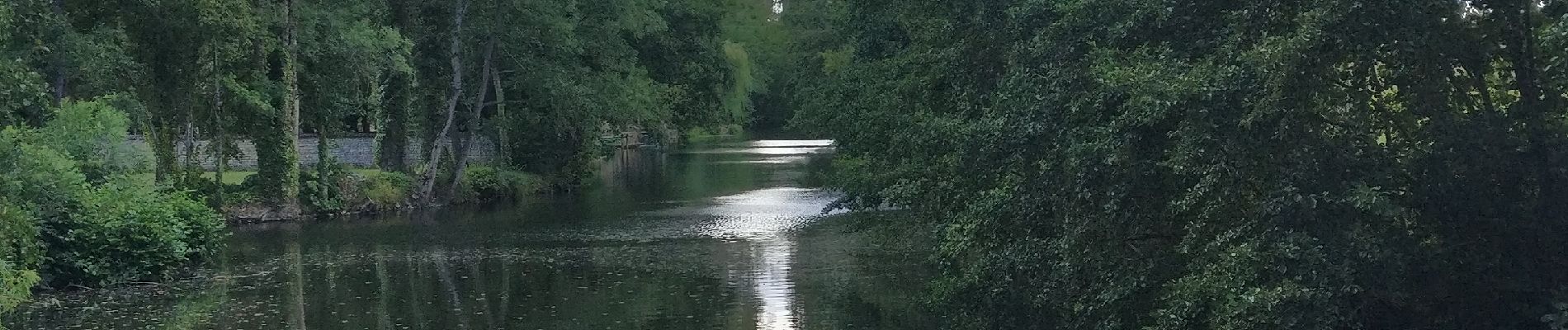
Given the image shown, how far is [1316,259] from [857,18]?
2047cm

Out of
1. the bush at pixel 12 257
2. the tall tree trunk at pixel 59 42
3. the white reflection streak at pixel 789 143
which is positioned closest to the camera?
the bush at pixel 12 257

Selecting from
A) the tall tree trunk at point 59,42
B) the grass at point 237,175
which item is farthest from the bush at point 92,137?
the grass at point 237,175

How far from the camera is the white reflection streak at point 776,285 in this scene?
2130 cm

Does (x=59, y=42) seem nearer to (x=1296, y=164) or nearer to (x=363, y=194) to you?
(x=363, y=194)

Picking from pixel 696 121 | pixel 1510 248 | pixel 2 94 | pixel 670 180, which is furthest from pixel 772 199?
pixel 1510 248

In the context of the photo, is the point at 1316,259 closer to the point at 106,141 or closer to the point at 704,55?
the point at 106,141

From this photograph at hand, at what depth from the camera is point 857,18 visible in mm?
31375

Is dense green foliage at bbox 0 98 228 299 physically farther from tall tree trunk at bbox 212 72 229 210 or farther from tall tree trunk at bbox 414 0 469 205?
tall tree trunk at bbox 414 0 469 205

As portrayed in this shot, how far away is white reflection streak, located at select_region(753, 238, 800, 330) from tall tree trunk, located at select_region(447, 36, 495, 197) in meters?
14.3

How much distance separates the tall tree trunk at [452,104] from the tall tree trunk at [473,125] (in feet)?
1.72

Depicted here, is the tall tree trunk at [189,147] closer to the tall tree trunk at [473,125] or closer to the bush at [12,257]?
the tall tree trunk at [473,125]

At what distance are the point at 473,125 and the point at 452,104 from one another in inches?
68.8

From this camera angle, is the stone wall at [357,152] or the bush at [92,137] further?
the stone wall at [357,152]

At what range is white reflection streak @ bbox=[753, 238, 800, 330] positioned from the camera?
2130 centimetres
